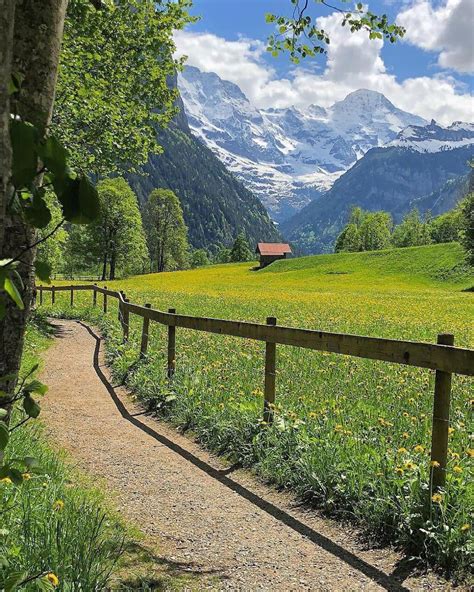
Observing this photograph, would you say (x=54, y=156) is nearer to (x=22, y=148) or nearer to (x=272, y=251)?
(x=22, y=148)

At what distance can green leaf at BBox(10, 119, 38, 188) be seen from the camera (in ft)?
4.09

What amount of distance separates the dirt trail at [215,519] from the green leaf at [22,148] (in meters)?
3.50

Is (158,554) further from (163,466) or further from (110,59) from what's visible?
(110,59)

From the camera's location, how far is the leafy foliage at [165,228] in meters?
99.6

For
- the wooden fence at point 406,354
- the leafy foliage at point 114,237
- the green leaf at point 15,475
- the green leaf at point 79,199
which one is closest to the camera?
the green leaf at point 79,199

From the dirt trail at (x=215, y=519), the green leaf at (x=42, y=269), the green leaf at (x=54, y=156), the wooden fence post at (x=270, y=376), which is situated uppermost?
the green leaf at (x=54, y=156)

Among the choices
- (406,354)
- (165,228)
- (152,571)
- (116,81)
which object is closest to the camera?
(152,571)

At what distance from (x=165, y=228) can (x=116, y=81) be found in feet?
290

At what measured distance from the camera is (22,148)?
4.11ft

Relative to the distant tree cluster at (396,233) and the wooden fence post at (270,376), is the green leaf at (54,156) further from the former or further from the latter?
the distant tree cluster at (396,233)

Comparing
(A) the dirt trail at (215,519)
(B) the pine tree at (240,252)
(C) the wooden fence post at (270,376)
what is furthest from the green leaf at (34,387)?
(B) the pine tree at (240,252)

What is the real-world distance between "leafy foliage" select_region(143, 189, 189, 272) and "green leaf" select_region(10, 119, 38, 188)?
9988 centimetres

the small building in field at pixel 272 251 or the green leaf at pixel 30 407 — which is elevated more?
the small building in field at pixel 272 251

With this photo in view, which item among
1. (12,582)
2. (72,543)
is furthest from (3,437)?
(72,543)
